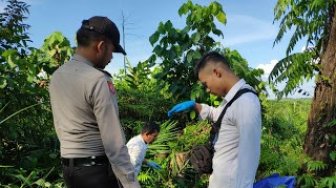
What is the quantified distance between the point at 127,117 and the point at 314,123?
2890mm

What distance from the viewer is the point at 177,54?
25.5 feet

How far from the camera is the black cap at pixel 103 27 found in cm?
289

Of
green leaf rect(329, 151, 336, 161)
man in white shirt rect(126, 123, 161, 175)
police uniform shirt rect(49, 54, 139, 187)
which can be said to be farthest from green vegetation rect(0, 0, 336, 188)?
police uniform shirt rect(49, 54, 139, 187)

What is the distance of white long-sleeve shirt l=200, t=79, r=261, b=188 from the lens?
117 inches

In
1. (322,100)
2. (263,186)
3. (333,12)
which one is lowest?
(263,186)

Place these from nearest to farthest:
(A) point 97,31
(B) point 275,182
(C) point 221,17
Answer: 1. (A) point 97,31
2. (B) point 275,182
3. (C) point 221,17

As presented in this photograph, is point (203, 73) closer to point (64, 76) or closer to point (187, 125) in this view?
point (64, 76)

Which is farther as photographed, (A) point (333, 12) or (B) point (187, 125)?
(B) point (187, 125)

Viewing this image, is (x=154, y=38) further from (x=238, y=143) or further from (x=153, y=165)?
(x=238, y=143)

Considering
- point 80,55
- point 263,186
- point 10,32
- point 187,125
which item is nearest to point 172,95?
point 187,125

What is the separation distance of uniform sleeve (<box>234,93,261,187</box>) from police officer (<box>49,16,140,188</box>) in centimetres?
65

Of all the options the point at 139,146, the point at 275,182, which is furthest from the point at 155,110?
the point at 275,182

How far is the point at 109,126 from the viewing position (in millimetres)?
2781

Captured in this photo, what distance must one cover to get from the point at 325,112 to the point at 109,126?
4.70 m
